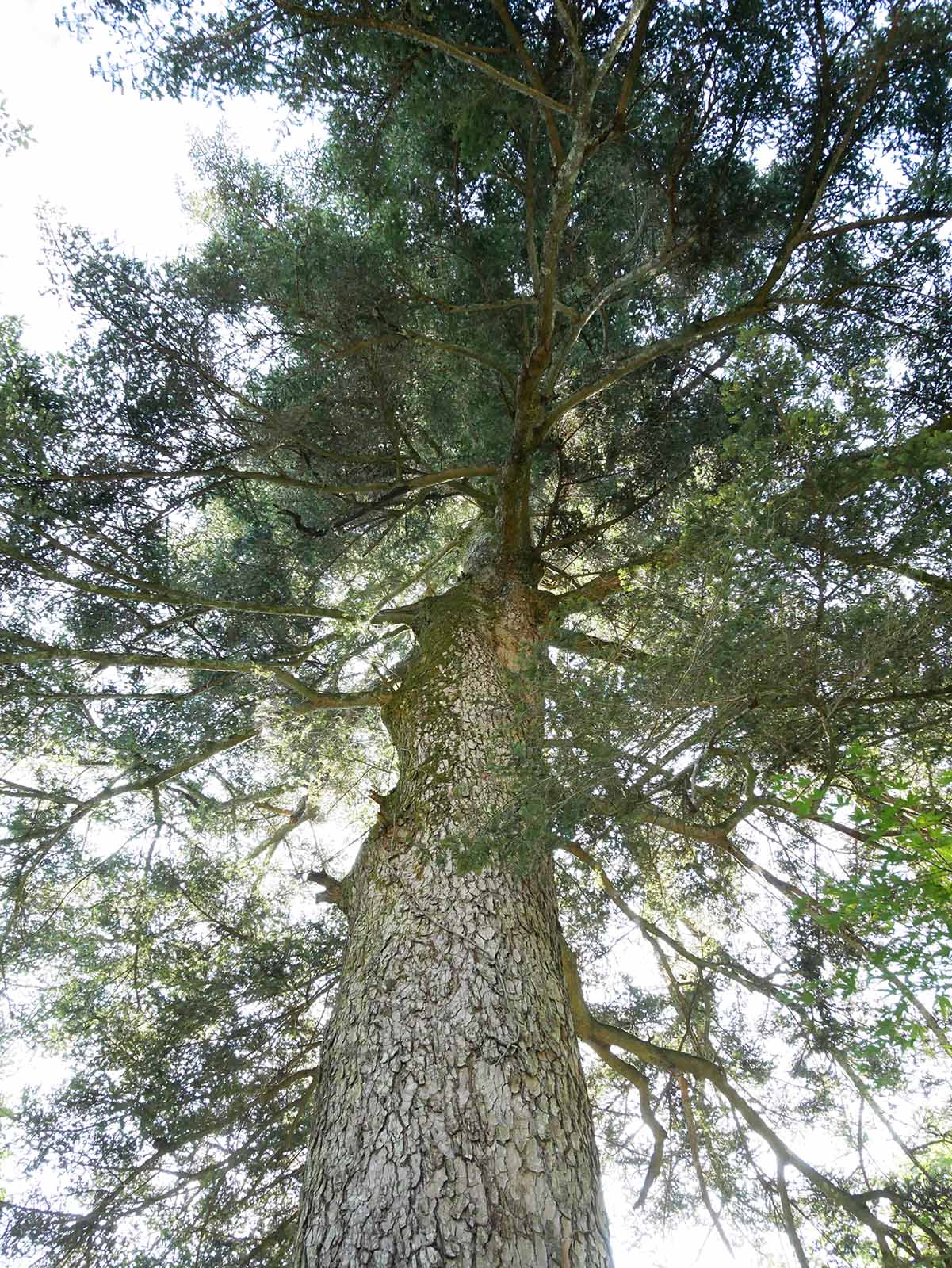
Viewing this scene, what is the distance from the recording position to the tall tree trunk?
2.11 metres

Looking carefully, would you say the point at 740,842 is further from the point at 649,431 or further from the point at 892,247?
the point at 892,247

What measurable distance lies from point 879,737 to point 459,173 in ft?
17.5

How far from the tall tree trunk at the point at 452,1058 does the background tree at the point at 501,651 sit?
0.05 ft

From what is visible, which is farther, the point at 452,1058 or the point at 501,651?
the point at 501,651

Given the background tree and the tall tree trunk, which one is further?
the background tree

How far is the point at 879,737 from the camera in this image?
310 cm

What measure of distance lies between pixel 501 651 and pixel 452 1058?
2587 mm

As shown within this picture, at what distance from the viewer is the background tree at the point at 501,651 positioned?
271 cm

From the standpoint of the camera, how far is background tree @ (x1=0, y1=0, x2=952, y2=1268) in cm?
271

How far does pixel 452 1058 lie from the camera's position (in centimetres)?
251

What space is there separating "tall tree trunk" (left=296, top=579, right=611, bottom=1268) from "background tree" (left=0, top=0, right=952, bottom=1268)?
0.05ft

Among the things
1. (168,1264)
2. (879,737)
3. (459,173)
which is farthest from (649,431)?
(168,1264)

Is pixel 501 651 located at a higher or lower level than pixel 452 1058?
higher

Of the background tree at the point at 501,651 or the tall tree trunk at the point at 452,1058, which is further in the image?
the background tree at the point at 501,651
